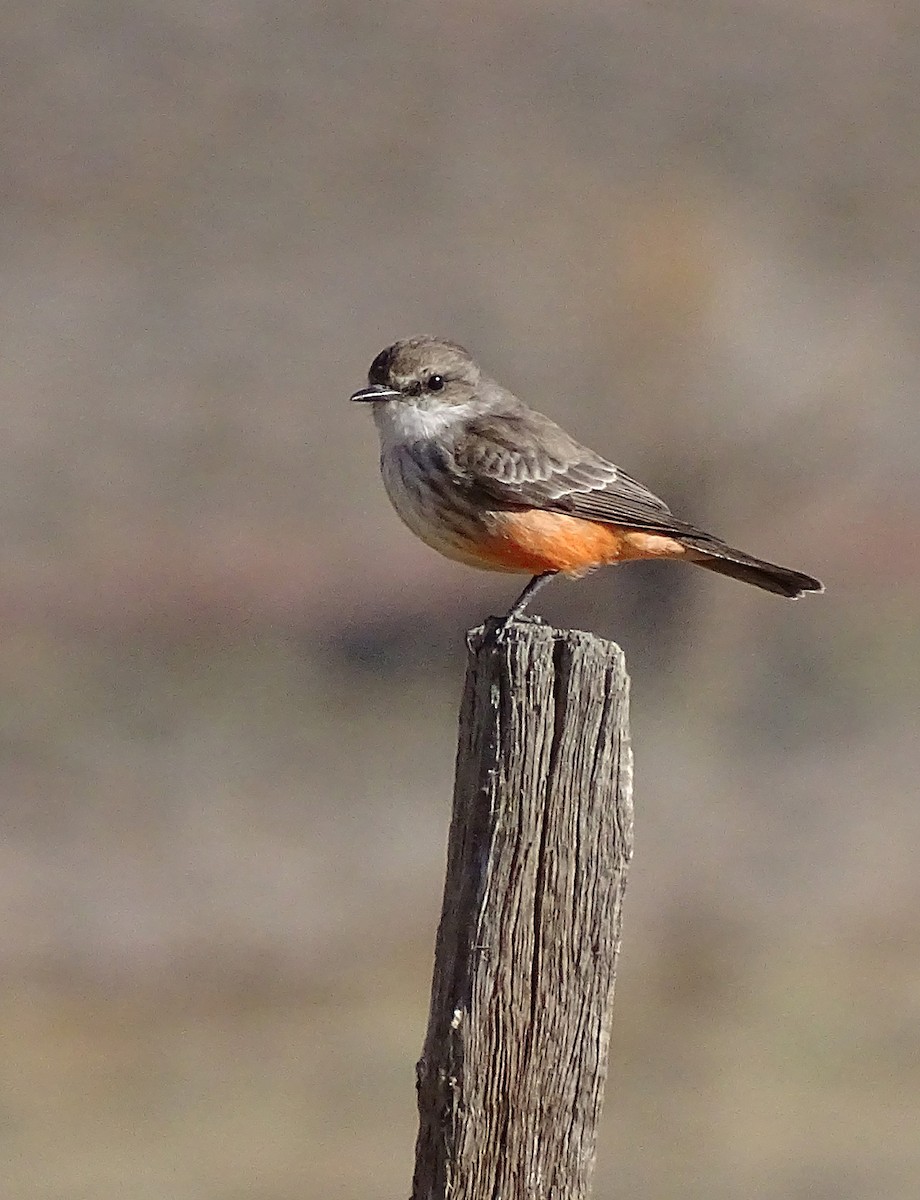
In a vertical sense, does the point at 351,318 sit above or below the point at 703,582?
above

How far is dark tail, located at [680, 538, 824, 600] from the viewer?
7668 millimetres

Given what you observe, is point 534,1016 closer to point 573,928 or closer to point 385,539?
point 573,928

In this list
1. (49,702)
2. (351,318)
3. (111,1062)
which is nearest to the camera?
(111,1062)

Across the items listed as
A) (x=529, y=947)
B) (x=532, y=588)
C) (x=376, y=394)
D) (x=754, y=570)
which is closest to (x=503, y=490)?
(x=532, y=588)

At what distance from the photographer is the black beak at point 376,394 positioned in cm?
780

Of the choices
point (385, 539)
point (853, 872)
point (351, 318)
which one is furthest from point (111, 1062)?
point (351, 318)

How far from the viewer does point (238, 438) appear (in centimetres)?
2142

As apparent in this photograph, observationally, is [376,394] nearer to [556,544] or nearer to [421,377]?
[421,377]

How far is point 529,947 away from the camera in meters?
4.86

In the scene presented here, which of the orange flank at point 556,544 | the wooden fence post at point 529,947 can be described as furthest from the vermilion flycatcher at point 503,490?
the wooden fence post at point 529,947

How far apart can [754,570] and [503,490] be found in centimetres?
103

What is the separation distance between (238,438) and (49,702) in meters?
4.65

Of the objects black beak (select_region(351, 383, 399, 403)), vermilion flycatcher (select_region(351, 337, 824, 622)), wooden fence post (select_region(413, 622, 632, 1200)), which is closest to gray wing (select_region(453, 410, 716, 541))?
vermilion flycatcher (select_region(351, 337, 824, 622))

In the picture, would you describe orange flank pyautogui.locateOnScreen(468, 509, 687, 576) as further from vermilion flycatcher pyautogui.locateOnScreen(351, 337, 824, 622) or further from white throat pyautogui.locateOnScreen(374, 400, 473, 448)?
white throat pyautogui.locateOnScreen(374, 400, 473, 448)
